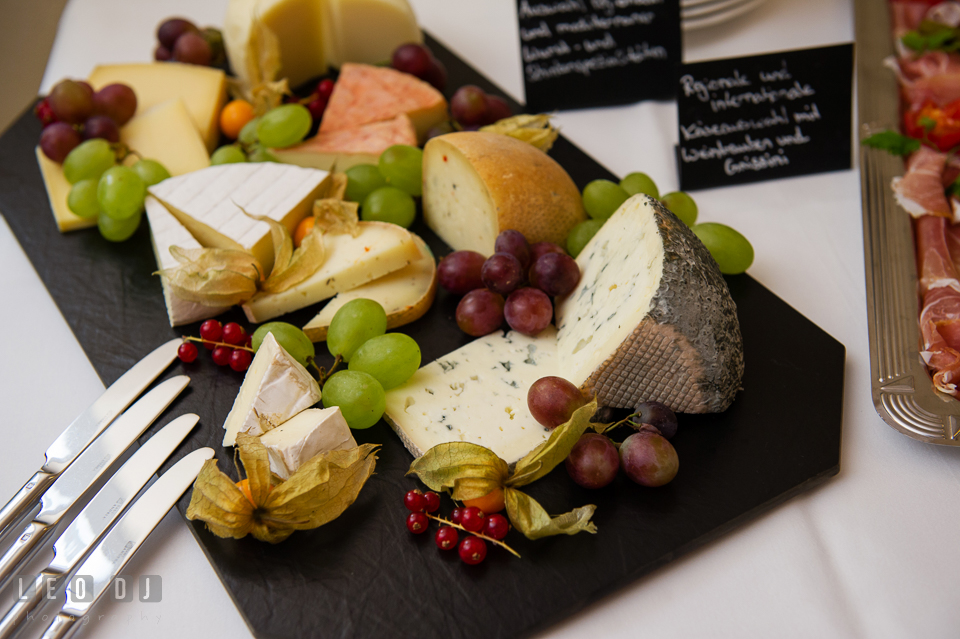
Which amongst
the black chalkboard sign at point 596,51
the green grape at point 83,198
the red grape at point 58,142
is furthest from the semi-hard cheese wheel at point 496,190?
the red grape at point 58,142

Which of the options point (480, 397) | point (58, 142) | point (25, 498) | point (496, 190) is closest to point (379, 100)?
point (496, 190)

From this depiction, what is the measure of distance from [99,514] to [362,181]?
84 centimetres

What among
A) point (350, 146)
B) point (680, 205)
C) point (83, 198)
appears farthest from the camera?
point (350, 146)

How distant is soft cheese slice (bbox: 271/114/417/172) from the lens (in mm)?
1646

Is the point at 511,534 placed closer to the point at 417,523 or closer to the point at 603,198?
the point at 417,523

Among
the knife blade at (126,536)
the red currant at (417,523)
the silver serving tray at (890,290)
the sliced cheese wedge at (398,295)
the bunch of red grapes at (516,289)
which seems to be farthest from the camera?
the sliced cheese wedge at (398,295)

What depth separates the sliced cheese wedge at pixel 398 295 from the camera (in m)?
1.33

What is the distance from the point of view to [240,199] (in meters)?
1.47

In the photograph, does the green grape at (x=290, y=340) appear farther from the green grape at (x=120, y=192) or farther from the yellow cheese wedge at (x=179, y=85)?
the yellow cheese wedge at (x=179, y=85)

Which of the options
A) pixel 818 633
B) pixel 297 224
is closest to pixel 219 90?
pixel 297 224

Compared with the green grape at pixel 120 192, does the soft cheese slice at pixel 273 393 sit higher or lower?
lower

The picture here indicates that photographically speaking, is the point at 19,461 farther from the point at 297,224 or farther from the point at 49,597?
the point at 297,224

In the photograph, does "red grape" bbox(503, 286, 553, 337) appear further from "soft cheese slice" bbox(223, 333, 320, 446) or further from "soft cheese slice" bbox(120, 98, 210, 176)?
"soft cheese slice" bbox(120, 98, 210, 176)

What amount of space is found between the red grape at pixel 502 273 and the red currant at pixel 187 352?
0.53 meters
